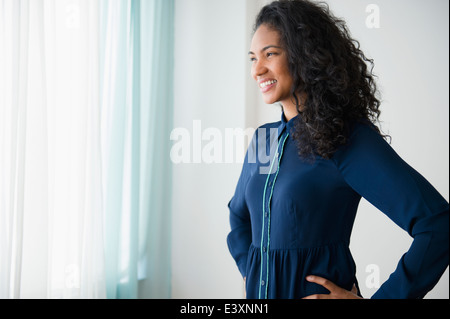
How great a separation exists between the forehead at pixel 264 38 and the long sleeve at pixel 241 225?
1.22 feet

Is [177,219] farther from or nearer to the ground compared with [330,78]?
nearer to the ground

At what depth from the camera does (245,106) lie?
2.26 m

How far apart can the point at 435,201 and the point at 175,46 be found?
1668 mm

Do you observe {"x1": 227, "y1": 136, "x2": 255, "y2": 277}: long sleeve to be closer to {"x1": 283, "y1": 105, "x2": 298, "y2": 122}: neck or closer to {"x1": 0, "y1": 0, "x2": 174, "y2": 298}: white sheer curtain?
{"x1": 283, "y1": 105, "x2": 298, "y2": 122}: neck

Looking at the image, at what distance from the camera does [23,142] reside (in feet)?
4.68

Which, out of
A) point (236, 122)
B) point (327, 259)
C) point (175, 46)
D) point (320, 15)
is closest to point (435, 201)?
point (327, 259)

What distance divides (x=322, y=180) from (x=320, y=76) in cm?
27

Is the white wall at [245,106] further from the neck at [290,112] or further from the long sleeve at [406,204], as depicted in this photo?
the long sleeve at [406,204]

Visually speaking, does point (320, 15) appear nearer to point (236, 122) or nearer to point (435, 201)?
point (435, 201)

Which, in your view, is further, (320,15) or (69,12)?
(69,12)

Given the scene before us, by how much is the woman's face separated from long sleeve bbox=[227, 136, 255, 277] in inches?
11.5

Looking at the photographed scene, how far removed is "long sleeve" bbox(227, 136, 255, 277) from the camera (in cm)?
135

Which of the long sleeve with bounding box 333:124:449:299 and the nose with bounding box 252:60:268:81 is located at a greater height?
the nose with bounding box 252:60:268:81

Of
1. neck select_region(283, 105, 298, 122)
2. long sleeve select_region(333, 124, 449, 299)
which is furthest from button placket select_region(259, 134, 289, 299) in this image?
long sleeve select_region(333, 124, 449, 299)
